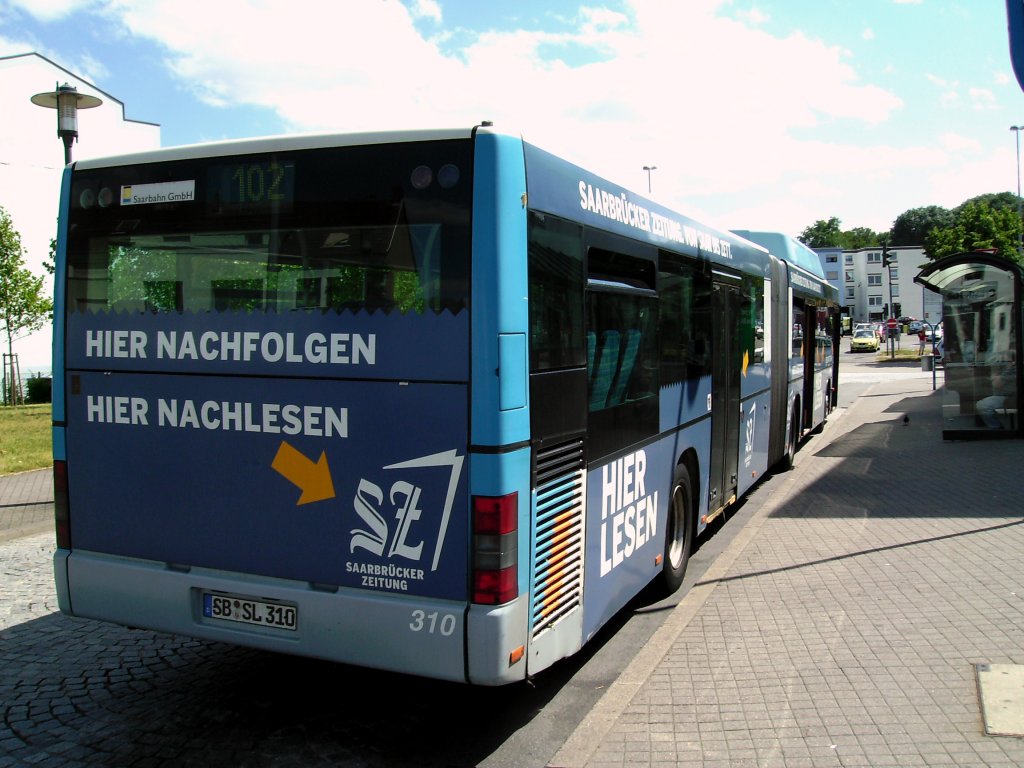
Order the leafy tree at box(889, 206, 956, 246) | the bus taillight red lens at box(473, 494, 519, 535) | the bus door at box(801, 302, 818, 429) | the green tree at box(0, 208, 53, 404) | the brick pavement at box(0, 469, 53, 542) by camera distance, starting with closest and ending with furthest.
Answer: the bus taillight red lens at box(473, 494, 519, 535) < the brick pavement at box(0, 469, 53, 542) < the bus door at box(801, 302, 818, 429) < the green tree at box(0, 208, 53, 404) < the leafy tree at box(889, 206, 956, 246)

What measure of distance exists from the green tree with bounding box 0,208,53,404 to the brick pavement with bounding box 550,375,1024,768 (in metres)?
25.2

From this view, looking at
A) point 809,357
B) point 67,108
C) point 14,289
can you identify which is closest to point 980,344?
point 809,357

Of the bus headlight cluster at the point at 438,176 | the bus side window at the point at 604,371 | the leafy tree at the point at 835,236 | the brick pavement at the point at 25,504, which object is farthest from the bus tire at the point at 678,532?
the leafy tree at the point at 835,236

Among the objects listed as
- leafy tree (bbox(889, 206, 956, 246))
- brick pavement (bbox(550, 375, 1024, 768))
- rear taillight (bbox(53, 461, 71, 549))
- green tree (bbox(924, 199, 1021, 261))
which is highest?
leafy tree (bbox(889, 206, 956, 246))

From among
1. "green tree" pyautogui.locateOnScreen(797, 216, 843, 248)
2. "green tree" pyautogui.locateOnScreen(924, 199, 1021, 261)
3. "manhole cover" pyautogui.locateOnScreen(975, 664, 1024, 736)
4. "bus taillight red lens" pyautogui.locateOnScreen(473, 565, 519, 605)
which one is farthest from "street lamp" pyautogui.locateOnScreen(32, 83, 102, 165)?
"green tree" pyautogui.locateOnScreen(797, 216, 843, 248)

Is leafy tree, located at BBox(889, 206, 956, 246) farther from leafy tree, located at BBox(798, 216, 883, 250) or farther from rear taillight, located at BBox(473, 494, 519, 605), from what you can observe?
rear taillight, located at BBox(473, 494, 519, 605)

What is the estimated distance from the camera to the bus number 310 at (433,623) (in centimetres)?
388

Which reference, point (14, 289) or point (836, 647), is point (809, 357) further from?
point (14, 289)

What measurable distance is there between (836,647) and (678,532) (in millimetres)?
1684

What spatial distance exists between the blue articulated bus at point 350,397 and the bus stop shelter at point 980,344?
11.6 meters

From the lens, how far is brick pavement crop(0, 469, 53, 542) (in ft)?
30.8

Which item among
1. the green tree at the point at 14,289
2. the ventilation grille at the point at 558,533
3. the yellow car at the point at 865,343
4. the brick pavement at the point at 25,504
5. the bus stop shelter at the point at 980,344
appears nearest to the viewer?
the ventilation grille at the point at 558,533

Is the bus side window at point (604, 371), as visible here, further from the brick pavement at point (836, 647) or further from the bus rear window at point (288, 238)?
the brick pavement at point (836, 647)

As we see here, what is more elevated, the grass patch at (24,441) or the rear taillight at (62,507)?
the rear taillight at (62,507)
